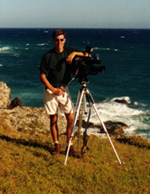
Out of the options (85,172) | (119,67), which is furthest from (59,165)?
(119,67)

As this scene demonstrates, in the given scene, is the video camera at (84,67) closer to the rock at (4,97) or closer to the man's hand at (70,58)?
the man's hand at (70,58)

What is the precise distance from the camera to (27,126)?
28.4 ft

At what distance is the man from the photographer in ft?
16.5

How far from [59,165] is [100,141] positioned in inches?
108

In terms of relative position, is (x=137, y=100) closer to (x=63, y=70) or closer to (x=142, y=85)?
(x=142, y=85)

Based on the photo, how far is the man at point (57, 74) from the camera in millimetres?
5020

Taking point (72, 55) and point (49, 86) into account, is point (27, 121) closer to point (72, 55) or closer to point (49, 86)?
point (49, 86)

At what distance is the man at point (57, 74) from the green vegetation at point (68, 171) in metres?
1.08

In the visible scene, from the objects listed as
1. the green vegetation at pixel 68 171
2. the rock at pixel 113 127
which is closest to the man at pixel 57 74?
the green vegetation at pixel 68 171

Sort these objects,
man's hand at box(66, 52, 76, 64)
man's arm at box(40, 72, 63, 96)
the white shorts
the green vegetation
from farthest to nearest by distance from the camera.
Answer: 1. the white shorts
2. man's arm at box(40, 72, 63, 96)
3. man's hand at box(66, 52, 76, 64)
4. the green vegetation

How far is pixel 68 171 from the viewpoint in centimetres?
508

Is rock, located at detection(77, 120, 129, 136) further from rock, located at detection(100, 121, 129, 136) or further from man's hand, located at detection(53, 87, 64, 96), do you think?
man's hand, located at detection(53, 87, 64, 96)

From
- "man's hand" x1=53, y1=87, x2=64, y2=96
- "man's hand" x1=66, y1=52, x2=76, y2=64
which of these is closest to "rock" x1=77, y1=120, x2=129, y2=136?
"man's hand" x1=53, y1=87, x2=64, y2=96

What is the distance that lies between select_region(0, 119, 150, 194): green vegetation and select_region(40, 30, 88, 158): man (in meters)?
1.08
